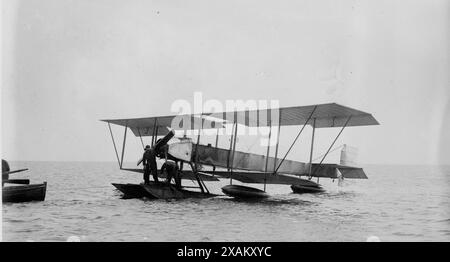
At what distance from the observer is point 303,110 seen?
15.4 meters

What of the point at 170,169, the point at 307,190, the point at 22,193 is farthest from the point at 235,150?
the point at 307,190

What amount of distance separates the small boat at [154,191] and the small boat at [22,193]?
9.39ft

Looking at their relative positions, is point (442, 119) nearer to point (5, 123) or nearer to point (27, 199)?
point (5, 123)

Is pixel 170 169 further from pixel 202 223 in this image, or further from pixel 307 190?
pixel 307 190

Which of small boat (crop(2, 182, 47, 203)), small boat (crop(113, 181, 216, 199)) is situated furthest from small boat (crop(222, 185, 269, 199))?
small boat (crop(2, 182, 47, 203))

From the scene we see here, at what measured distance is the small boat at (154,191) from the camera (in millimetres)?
16250

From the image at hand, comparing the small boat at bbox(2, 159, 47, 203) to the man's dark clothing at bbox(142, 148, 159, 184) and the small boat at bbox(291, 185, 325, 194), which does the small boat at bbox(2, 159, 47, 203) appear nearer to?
the man's dark clothing at bbox(142, 148, 159, 184)

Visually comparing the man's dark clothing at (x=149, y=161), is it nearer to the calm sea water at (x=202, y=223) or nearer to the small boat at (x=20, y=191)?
the calm sea water at (x=202, y=223)

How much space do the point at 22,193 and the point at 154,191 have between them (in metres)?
4.80

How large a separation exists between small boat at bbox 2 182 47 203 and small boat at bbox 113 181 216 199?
9.39ft

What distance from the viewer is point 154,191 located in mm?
16234

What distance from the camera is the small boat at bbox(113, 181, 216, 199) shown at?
1625 centimetres
